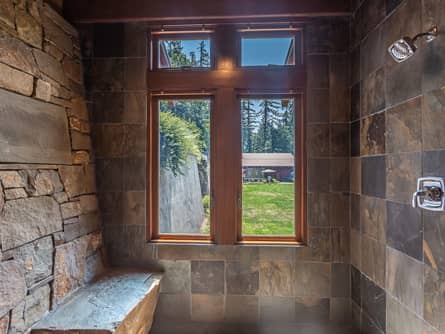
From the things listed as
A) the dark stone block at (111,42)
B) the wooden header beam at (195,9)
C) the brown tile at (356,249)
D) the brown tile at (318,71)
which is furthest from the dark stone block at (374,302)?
the dark stone block at (111,42)

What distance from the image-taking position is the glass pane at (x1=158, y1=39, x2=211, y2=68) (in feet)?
7.41

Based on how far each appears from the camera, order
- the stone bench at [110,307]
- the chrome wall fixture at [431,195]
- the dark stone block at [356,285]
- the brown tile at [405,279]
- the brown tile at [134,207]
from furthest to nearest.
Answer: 1. the brown tile at [134,207]
2. the dark stone block at [356,285]
3. the stone bench at [110,307]
4. the brown tile at [405,279]
5. the chrome wall fixture at [431,195]

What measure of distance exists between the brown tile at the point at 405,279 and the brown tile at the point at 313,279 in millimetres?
570

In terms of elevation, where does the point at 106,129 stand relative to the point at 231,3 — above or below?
below

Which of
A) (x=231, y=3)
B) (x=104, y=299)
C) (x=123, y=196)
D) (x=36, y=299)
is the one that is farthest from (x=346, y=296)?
(x=231, y=3)

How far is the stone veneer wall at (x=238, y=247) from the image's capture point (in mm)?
2135

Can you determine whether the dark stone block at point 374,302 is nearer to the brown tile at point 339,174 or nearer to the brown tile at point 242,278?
the brown tile at point 339,174

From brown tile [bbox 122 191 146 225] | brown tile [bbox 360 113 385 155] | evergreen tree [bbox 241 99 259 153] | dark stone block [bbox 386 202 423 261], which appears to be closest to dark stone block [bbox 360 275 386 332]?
dark stone block [bbox 386 202 423 261]

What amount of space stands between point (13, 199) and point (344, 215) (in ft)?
7.44

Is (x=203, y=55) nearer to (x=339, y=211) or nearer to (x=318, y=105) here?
(x=318, y=105)

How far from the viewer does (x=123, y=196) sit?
7.36 ft

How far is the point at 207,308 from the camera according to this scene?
7.14 ft

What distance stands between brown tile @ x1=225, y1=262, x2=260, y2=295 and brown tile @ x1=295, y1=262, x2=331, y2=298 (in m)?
0.34

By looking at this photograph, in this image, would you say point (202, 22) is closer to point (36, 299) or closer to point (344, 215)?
point (344, 215)
